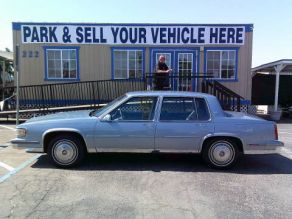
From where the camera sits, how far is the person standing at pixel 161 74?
1138cm

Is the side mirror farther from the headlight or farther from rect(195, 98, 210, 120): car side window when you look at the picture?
rect(195, 98, 210, 120): car side window

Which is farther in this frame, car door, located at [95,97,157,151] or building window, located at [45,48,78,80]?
building window, located at [45,48,78,80]

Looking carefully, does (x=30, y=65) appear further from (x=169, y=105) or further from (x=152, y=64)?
(x=169, y=105)

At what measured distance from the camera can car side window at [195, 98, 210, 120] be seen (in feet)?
20.3

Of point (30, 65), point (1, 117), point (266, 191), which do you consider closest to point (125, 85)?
point (30, 65)

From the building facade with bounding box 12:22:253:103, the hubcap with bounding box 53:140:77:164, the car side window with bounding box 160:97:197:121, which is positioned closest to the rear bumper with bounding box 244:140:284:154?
the car side window with bounding box 160:97:197:121

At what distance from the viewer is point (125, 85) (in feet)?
45.5

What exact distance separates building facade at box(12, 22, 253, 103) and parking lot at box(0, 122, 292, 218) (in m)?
7.36

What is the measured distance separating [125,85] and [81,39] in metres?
2.61

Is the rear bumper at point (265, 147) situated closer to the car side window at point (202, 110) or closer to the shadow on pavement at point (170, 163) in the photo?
the shadow on pavement at point (170, 163)

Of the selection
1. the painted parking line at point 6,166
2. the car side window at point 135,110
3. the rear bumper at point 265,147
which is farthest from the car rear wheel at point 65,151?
the rear bumper at point 265,147

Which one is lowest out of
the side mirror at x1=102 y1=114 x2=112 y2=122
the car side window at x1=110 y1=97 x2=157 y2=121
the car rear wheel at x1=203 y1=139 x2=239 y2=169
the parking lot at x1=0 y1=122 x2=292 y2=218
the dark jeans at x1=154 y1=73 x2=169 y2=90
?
the parking lot at x1=0 y1=122 x2=292 y2=218

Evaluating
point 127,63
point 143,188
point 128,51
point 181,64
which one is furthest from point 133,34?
point 143,188

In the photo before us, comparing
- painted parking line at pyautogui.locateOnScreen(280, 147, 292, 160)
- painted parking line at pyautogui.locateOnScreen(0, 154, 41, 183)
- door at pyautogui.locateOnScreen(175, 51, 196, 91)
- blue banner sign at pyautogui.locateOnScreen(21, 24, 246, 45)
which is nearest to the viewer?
painted parking line at pyautogui.locateOnScreen(0, 154, 41, 183)
